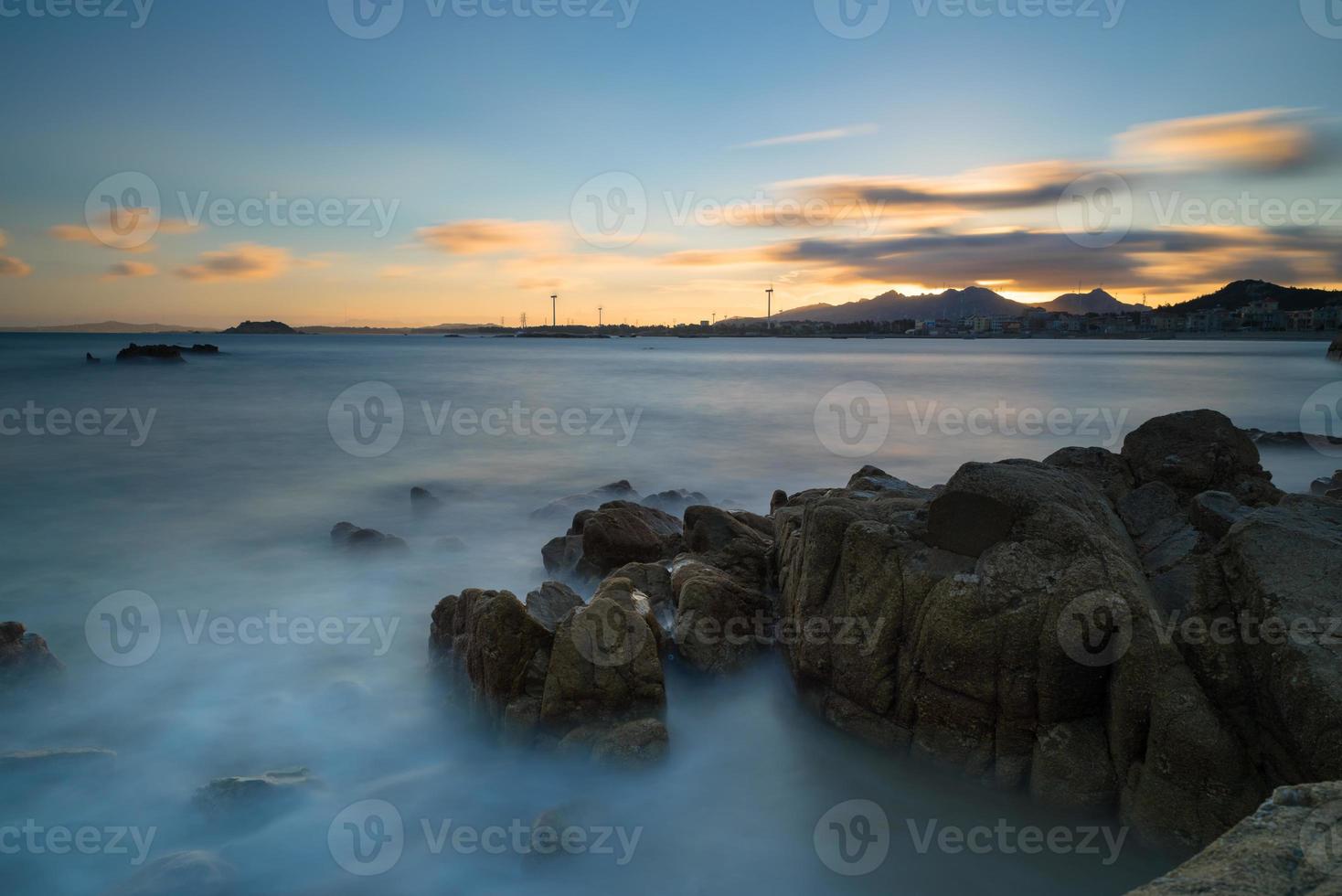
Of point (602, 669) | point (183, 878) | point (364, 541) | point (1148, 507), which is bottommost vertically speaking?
point (183, 878)

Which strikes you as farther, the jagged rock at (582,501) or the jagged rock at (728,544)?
the jagged rock at (582,501)

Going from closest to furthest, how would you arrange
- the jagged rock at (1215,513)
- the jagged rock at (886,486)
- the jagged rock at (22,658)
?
the jagged rock at (1215,513) → the jagged rock at (22,658) → the jagged rock at (886,486)

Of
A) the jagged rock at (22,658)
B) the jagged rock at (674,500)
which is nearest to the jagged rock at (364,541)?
the jagged rock at (22,658)

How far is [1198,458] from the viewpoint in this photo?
8.97m

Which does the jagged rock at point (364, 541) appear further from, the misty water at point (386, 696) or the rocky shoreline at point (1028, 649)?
the rocky shoreline at point (1028, 649)

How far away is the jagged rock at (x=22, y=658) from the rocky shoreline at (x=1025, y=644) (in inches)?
164

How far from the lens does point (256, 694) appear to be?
848cm

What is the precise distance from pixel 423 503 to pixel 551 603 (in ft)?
32.7

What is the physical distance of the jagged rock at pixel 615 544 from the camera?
10.3 m

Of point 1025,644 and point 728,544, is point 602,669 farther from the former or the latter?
point 1025,644

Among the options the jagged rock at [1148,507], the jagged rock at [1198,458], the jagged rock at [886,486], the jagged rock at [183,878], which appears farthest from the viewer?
the jagged rock at [886,486]

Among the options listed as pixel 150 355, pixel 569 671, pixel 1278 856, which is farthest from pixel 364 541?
pixel 150 355

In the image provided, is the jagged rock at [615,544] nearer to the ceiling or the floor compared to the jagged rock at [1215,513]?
nearer to the floor

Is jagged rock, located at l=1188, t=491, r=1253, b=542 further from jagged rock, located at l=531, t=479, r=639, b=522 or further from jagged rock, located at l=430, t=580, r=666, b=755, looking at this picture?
jagged rock, located at l=531, t=479, r=639, b=522
